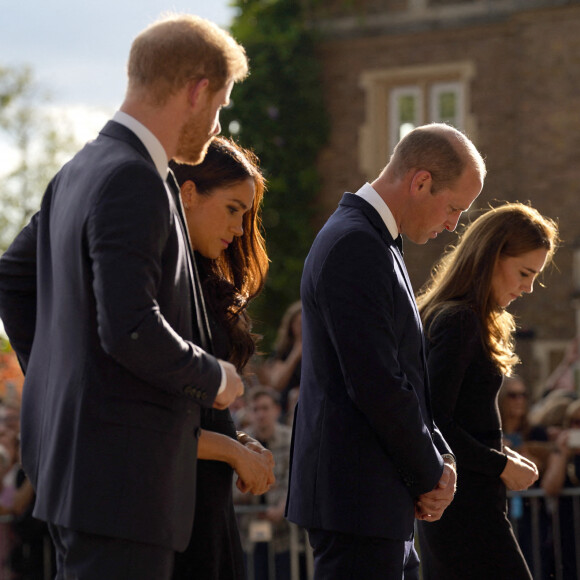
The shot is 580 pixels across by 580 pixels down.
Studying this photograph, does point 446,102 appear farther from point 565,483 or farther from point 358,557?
point 358,557

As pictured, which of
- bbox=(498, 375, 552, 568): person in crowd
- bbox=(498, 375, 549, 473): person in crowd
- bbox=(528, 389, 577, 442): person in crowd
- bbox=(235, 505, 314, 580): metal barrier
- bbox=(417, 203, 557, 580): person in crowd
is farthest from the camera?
bbox=(528, 389, 577, 442): person in crowd

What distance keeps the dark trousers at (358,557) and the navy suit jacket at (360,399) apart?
0.15ft

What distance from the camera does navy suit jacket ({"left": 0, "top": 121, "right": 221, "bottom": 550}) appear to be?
226cm

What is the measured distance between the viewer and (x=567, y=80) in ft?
51.5

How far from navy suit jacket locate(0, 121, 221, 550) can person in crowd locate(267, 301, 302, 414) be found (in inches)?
230

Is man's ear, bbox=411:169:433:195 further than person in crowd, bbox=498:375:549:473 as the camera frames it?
No

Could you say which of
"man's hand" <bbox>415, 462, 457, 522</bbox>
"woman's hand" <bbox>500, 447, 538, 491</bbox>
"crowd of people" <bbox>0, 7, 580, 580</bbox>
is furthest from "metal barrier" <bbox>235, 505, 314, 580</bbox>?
"man's hand" <bbox>415, 462, 457, 522</bbox>

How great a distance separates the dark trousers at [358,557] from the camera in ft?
9.98

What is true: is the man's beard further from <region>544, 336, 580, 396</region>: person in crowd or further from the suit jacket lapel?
<region>544, 336, 580, 396</region>: person in crowd

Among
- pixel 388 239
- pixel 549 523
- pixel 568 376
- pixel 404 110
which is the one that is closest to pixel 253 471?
pixel 388 239

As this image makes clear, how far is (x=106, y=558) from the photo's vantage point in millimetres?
2297

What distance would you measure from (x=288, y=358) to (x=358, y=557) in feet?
18.0

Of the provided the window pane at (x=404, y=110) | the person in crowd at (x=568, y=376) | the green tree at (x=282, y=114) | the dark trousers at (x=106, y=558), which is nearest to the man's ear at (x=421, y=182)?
the dark trousers at (x=106, y=558)

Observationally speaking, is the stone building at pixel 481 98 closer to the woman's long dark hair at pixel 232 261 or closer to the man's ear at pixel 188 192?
the woman's long dark hair at pixel 232 261
